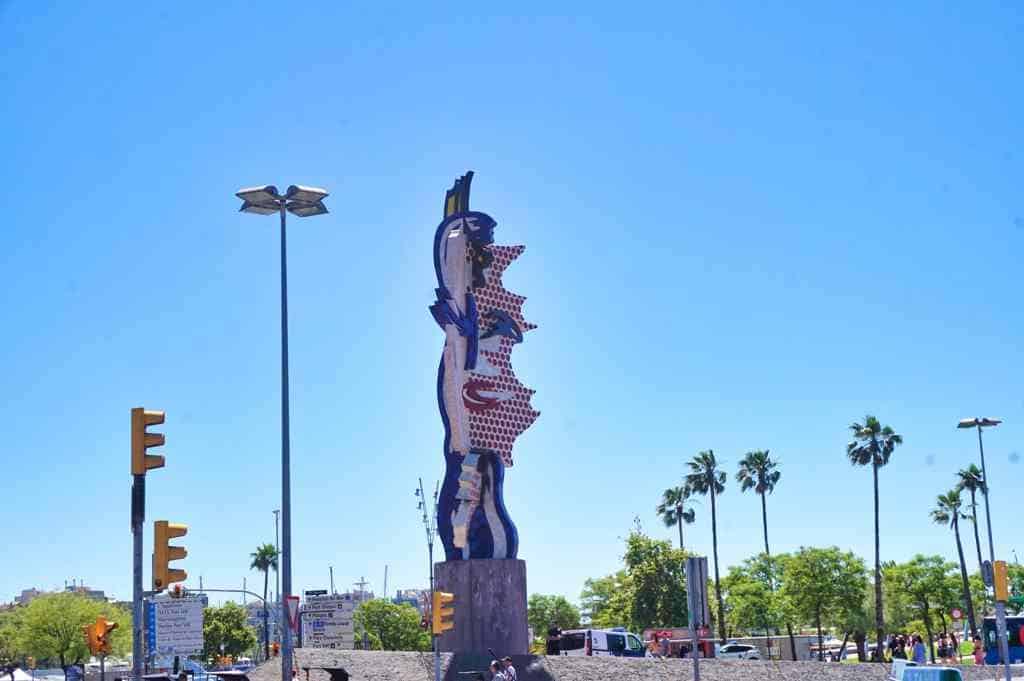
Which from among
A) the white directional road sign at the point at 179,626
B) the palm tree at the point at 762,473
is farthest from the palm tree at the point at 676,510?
the white directional road sign at the point at 179,626

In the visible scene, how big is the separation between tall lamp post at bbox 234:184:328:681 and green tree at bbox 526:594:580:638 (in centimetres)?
9669

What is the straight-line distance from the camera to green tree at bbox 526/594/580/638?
121 m

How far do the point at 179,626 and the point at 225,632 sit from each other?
78042mm

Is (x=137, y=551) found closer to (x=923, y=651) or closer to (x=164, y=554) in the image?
(x=164, y=554)

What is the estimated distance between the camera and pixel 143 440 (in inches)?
711

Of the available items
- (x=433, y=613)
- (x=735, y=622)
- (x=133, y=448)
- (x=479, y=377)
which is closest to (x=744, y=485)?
(x=735, y=622)

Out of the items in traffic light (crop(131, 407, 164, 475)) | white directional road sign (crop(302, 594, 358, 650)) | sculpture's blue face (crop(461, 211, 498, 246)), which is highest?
sculpture's blue face (crop(461, 211, 498, 246))

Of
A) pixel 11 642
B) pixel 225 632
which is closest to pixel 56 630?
pixel 11 642

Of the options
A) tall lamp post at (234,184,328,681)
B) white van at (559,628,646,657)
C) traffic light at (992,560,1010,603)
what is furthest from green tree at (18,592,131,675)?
traffic light at (992,560,1010,603)

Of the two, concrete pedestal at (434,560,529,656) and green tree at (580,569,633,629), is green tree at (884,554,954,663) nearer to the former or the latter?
green tree at (580,569,633,629)

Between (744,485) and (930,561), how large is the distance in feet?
48.4

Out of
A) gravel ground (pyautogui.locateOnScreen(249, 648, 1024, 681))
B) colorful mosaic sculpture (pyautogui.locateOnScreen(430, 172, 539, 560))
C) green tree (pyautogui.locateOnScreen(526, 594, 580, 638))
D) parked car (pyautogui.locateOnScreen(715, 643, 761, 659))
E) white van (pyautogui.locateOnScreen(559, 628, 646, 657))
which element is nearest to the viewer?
gravel ground (pyautogui.locateOnScreen(249, 648, 1024, 681))

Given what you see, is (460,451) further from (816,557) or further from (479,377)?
(816,557)

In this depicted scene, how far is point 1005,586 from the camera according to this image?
29.1 meters
